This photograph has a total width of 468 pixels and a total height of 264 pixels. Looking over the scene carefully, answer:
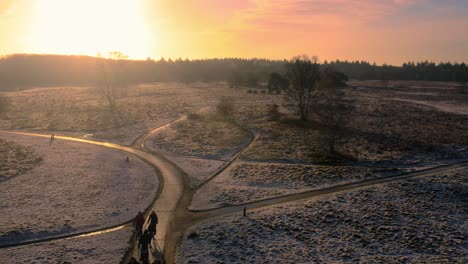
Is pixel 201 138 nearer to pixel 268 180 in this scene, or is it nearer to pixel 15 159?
pixel 268 180

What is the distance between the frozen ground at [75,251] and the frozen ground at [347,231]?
11.4ft

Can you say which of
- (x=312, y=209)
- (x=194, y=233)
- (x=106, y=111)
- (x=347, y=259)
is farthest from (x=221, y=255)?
(x=106, y=111)

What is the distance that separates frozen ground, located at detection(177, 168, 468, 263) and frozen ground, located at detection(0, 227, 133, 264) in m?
3.48

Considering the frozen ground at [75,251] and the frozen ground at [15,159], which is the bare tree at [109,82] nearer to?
the frozen ground at [15,159]

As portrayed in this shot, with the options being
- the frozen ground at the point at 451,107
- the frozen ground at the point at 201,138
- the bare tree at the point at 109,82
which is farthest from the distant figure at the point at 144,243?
the frozen ground at the point at 451,107

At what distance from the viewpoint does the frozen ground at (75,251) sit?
67.5ft

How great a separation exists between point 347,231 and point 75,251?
15.6m

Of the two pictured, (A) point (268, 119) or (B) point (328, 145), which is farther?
(A) point (268, 119)

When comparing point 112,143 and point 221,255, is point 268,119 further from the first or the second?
point 221,255

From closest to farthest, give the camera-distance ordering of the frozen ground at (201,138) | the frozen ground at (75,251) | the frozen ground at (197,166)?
the frozen ground at (75,251)
the frozen ground at (197,166)
the frozen ground at (201,138)

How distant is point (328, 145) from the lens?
46500 mm

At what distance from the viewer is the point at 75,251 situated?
849 inches

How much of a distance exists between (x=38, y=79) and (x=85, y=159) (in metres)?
138

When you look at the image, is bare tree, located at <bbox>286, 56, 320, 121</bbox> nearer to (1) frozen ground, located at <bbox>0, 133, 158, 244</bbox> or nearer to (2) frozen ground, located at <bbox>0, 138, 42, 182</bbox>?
(1) frozen ground, located at <bbox>0, 133, 158, 244</bbox>
